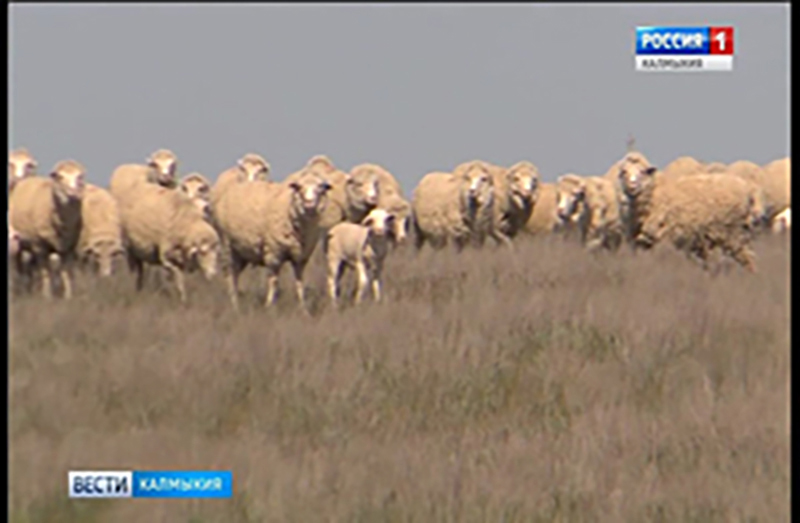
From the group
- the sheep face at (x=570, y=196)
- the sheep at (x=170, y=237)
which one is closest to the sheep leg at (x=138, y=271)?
the sheep at (x=170, y=237)

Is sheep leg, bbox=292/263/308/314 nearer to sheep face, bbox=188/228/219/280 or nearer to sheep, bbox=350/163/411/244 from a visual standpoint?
sheep face, bbox=188/228/219/280

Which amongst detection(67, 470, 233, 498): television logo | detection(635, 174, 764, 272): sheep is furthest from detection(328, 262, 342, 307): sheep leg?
detection(67, 470, 233, 498): television logo

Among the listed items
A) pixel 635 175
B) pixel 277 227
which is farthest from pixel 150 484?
pixel 635 175

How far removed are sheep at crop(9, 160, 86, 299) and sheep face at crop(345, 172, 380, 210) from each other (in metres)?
4.87

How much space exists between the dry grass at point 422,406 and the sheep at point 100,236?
2052 millimetres

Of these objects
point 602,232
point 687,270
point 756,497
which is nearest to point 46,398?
point 756,497

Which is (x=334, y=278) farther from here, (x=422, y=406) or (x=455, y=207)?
(x=455, y=207)

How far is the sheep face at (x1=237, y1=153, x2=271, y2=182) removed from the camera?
21.1 meters

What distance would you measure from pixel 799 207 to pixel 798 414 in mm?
1213

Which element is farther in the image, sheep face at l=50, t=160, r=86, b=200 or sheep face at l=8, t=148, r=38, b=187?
sheep face at l=8, t=148, r=38, b=187

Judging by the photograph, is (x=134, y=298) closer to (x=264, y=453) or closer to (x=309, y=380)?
(x=309, y=380)

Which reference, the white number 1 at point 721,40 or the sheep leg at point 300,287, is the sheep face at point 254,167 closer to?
the sheep leg at point 300,287

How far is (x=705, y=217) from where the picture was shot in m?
17.4

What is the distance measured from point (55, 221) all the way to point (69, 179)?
52 centimetres
